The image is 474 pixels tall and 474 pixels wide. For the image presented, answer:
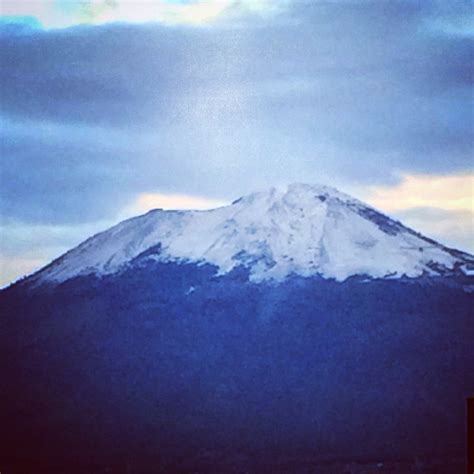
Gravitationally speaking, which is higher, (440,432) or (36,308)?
(36,308)

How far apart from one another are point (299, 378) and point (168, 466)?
54.5 inches

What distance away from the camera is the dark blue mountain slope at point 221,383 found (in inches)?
393

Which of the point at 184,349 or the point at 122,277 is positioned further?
the point at 122,277

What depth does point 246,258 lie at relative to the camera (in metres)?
11.7

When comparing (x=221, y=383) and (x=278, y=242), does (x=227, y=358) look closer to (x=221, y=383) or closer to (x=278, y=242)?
(x=221, y=383)

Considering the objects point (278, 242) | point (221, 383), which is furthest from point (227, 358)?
point (278, 242)

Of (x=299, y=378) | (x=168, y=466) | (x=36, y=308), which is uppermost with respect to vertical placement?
(x=36, y=308)

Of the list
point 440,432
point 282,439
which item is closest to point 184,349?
point 282,439

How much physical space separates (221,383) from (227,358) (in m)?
0.21

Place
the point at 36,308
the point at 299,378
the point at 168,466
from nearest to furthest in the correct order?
the point at 168,466
the point at 299,378
the point at 36,308

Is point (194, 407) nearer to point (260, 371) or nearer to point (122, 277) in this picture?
point (260, 371)

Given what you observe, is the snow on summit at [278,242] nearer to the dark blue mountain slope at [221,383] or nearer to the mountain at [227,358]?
the mountain at [227,358]

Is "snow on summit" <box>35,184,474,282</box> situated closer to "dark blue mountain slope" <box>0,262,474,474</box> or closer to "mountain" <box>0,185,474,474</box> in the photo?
"mountain" <box>0,185,474,474</box>

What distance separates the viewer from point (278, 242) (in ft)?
39.1
